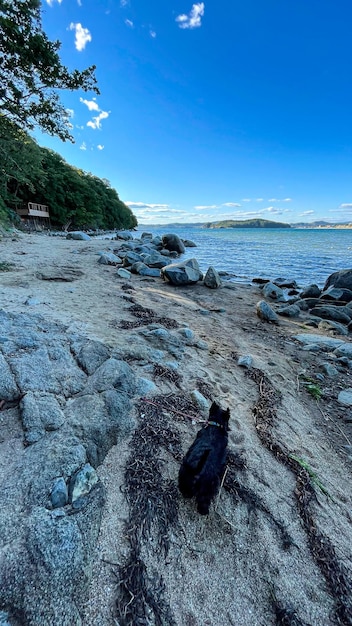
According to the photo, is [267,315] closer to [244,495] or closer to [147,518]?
[244,495]

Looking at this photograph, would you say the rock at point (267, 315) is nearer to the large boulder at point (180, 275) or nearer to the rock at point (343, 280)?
the large boulder at point (180, 275)

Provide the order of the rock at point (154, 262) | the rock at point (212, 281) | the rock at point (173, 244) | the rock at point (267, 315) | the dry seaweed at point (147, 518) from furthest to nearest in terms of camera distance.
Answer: the rock at point (173, 244), the rock at point (154, 262), the rock at point (212, 281), the rock at point (267, 315), the dry seaweed at point (147, 518)

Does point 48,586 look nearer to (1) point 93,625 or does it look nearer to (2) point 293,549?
(1) point 93,625

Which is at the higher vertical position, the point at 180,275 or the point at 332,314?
the point at 180,275

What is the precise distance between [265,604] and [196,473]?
0.66 meters

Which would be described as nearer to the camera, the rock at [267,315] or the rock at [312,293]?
the rock at [267,315]

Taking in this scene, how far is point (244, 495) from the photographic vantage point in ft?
5.90

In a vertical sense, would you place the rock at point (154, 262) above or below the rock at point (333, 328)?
above

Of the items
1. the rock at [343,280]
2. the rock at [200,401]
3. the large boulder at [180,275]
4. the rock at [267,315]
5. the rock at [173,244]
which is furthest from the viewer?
the rock at [173,244]

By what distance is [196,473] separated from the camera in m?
1.67

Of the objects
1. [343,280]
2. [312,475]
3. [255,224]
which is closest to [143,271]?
[343,280]

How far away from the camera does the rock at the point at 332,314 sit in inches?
275

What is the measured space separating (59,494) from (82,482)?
0.46 ft

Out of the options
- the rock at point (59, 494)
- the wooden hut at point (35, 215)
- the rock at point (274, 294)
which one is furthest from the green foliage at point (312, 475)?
the wooden hut at point (35, 215)
